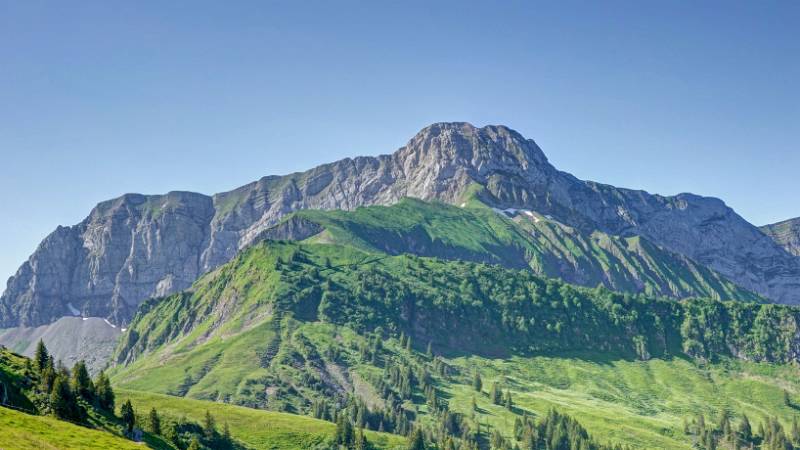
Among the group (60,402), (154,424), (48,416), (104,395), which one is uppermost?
(60,402)

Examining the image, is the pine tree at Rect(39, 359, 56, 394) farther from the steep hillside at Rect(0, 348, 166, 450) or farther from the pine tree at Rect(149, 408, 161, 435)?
the pine tree at Rect(149, 408, 161, 435)

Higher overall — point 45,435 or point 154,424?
point 45,435

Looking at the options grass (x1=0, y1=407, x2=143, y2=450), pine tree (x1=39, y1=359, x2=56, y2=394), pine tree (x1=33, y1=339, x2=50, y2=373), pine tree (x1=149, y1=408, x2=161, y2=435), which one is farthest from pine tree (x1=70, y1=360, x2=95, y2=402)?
grass (x1=0, y1=407, x2=143, y2=450)

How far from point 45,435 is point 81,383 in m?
45.6

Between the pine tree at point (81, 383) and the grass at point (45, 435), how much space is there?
2926 centimetres

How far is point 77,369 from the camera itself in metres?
142

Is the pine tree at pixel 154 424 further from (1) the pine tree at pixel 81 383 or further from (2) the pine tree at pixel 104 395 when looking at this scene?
(1) the pine tree at pixel 81 383

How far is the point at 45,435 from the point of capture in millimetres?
98875

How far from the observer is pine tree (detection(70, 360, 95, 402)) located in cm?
14050

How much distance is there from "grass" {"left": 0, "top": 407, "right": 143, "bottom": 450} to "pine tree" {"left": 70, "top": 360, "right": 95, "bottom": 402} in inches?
1152

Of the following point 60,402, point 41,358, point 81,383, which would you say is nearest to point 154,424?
point 81,383

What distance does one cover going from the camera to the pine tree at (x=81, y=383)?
461 ft

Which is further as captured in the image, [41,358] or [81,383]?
[41,358]

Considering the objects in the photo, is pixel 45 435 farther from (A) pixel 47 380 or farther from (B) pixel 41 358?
(B) pixel 41 358
